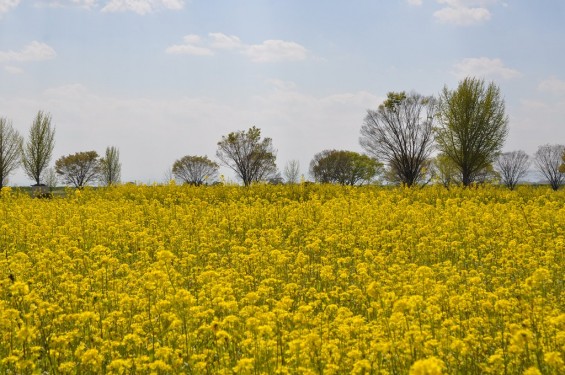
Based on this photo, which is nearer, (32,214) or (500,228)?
(500,228)

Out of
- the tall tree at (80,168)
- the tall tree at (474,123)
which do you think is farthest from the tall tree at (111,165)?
the tall tree at (474,123)

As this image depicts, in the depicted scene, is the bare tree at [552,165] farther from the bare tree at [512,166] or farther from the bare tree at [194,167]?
the bare tree at [194,167]

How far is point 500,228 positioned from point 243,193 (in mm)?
10960

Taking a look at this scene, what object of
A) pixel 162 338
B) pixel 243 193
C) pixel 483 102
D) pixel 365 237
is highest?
pixel 483 102

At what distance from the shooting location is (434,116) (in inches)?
1699

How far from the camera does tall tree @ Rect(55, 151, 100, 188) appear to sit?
76.2 m

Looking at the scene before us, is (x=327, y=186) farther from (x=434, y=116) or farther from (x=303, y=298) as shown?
(x=434, y=116)

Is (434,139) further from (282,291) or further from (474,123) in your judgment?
(282,291)

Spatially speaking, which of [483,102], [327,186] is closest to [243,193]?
[327,186]

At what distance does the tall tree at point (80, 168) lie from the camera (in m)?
76.2

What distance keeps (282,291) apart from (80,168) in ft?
244

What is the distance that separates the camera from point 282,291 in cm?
877

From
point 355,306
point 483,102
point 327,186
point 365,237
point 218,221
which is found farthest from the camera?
point 483,102

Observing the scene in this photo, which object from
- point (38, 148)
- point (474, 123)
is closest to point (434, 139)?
point (474, 123)
